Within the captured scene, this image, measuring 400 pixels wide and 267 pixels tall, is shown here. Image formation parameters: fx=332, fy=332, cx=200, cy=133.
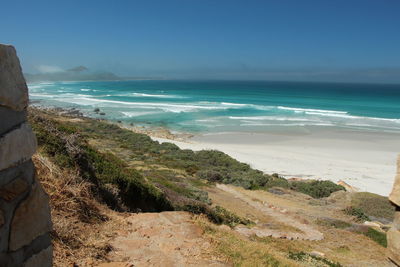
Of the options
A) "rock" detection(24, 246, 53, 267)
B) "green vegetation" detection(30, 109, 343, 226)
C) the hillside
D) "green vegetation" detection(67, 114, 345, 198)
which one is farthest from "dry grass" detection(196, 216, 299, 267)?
"green vegetation" detection(67, 114, 345, 198)

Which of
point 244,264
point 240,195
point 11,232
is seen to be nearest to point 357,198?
point 240,195

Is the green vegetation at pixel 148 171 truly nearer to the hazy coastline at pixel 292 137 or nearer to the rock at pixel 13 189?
the hazy coastline at pixel 292 137

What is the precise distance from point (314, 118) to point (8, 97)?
53475 mm

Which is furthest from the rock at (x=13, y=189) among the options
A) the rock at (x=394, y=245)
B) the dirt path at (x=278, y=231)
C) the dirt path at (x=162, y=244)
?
the dirt path at (x=278, y=231)

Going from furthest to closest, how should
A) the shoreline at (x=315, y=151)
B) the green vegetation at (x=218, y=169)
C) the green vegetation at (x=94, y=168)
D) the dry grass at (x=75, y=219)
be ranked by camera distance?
the shoreline at (x=315, y=151) → the green vegetation at (x=218, y=169) → the green vegetation at (x=94, y=168) → the dry grass at (x=75, y=219)

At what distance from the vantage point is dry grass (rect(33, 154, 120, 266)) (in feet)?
14.2

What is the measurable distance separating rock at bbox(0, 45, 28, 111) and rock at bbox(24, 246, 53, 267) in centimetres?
105

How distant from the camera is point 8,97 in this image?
203cm

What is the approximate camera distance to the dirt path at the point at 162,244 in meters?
4.88

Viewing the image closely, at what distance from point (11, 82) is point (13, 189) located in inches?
26.8

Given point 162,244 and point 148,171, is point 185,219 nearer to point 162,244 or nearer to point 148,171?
point 162,244

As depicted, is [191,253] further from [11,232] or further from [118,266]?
[11,232]

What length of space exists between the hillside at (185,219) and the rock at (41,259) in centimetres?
170

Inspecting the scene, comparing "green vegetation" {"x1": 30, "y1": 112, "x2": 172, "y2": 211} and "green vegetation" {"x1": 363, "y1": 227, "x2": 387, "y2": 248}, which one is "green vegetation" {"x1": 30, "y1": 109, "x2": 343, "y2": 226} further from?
"green vegetation" {"x1": 363, "y1": 227, "x2": 387, "y2": 248}
